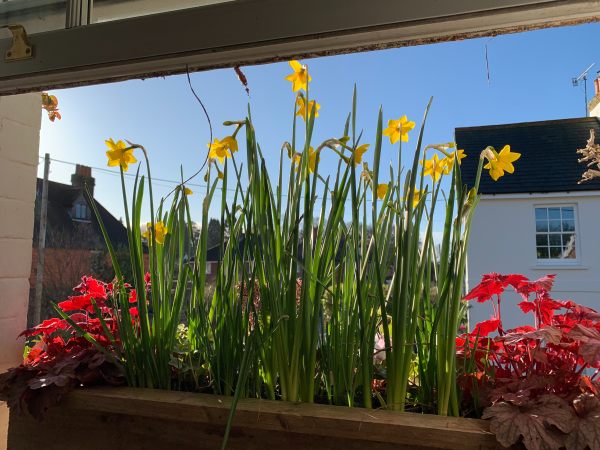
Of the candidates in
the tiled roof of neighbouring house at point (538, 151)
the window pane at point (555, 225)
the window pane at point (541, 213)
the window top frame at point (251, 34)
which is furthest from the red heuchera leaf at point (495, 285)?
the window pane at point (555, 225)

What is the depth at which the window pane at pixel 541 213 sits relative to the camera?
586 cm

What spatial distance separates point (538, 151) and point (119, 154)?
21.6ft

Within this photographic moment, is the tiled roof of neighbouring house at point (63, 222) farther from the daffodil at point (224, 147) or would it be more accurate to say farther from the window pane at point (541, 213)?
the window pane at point (541, 213)

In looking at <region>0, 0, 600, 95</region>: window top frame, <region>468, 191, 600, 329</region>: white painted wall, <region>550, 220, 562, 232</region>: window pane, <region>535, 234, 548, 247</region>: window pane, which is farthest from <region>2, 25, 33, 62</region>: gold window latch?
<region>550, 220, 562, 232</region>: window pane

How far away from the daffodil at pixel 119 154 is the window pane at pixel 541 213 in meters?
6.24

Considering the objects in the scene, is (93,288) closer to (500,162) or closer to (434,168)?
(434,168)

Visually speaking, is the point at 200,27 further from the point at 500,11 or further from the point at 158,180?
the point at 500,11

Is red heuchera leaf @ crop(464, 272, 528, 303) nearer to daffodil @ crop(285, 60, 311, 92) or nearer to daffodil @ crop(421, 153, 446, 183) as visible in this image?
daffodil @ crop(421, 153, 446, 183)

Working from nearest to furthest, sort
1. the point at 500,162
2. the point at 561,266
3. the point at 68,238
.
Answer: the point at 500,162 → the point at 68,238 → the point at 561,266

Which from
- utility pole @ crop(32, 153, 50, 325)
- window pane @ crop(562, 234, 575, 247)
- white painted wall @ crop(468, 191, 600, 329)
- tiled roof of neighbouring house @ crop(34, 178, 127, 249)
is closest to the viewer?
utility pole @ crop(32, 153, 50, 325)

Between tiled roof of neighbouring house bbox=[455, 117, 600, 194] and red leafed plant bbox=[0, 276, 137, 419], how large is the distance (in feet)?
17.0

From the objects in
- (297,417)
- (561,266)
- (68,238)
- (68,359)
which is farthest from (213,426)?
(561,266)

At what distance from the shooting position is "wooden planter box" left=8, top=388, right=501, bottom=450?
61 cm

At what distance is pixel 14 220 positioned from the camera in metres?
1.10
